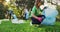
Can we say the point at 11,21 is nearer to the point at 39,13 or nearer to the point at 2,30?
the point at 2,30

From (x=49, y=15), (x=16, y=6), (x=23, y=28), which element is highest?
(x=16, y=6)

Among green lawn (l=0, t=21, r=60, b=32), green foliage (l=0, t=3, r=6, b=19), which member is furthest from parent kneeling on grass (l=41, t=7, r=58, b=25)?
green foliage (l=0, t=3, r=6, b=19)

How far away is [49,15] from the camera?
241 cm

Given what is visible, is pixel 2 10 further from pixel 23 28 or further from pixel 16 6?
pixel 23 28

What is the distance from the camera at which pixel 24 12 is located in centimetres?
240

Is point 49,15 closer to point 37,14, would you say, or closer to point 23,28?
point 37,14

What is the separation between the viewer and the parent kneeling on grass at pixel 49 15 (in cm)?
240

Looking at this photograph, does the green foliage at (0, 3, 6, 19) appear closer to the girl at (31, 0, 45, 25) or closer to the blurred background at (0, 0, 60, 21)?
the blurred background at (0, 0, 60, 21)

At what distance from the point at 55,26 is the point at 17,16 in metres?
0.48

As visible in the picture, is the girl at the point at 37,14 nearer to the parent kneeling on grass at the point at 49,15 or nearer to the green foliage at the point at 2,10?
the parent kneeling on grass at the point at 49,15

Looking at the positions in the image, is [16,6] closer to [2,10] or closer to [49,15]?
[2,10]

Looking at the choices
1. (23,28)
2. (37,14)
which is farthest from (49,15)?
(23,28)

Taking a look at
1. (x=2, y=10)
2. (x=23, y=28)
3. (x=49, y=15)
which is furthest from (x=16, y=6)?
(x=49, y=15)

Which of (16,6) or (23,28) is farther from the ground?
(16,6)
